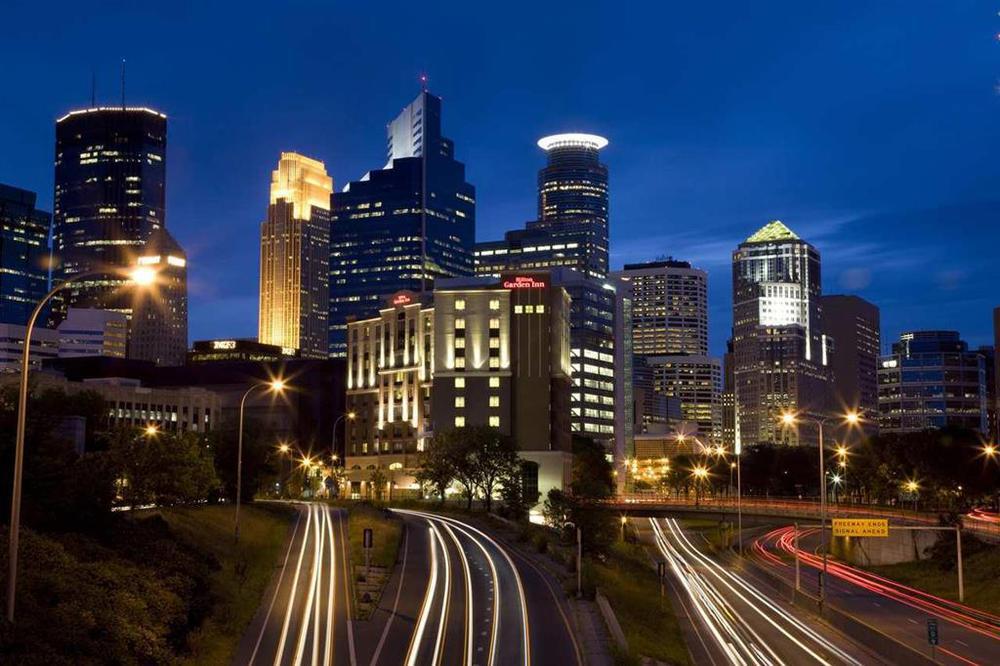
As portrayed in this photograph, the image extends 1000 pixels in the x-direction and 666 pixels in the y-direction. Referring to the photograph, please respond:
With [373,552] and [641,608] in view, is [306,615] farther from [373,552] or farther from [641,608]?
[641,608]

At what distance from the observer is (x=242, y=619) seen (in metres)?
60.0

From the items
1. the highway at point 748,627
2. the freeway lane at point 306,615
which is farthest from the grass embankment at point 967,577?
the freeway lane at point 306,615

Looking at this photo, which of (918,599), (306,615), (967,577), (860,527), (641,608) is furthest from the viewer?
(967,577)

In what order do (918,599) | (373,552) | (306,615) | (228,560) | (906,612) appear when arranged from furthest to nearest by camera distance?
1. (918,599)
2. (906,612)
3. (373,552)
4. (228,560)
5. (306,615)

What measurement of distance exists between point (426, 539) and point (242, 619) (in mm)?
41779

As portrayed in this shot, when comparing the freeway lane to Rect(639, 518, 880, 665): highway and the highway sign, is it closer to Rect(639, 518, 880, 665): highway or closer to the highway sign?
Rect(639, 518, 880, 665): highway

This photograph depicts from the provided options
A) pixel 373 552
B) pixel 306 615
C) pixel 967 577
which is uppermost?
pixel 373 552

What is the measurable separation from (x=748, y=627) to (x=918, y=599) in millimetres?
27577

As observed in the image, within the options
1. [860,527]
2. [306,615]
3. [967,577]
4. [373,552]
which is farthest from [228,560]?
[967,577]

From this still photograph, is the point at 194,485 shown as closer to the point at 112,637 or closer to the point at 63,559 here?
the point at 63,559

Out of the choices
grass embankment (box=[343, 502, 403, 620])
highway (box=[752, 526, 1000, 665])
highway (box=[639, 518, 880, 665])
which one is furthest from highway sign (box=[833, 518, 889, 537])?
grass embankment (box=[343, 502, 403, 620])

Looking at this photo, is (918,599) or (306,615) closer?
(306,615)

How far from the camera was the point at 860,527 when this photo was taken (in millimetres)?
95500

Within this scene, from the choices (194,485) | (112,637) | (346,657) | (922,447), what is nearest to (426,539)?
(194,485)
